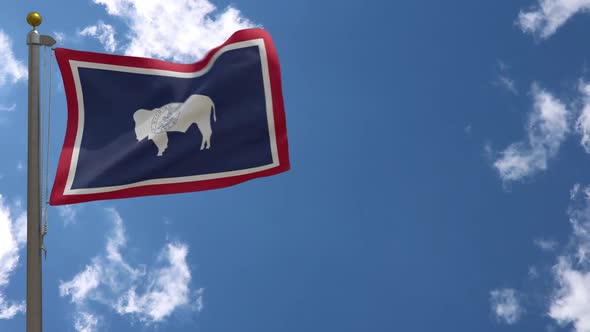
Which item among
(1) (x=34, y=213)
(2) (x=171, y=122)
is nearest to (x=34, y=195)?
(1) (x=34, y=213)

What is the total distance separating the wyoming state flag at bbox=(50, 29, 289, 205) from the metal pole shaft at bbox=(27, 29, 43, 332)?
636 mm

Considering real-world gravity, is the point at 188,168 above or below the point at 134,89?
below

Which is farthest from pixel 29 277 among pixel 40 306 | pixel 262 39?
pixel 262 39

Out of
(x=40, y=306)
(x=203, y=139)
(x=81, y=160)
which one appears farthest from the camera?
(x=203, y=139)

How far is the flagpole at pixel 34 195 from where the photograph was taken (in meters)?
8.47

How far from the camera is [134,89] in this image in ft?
33.9

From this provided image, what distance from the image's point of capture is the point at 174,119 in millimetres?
10430

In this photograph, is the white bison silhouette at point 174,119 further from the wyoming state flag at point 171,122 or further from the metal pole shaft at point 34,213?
the metal pole shaft at point 34,213

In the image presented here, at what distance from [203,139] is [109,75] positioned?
1.66m

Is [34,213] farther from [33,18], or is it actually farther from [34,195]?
[33,18]

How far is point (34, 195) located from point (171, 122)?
240 cm

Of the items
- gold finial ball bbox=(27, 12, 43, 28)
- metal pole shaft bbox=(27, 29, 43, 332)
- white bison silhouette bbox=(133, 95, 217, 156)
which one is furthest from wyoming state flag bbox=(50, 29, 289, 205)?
metal pole shaft bbox=(27, 29, 43, 332)

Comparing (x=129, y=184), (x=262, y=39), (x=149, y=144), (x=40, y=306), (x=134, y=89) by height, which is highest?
(x=262, y=39)

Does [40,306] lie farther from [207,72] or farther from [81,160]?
[207,72]
